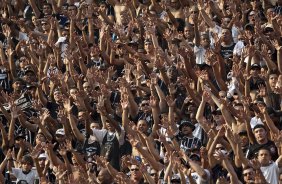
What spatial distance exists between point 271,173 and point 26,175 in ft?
11.9

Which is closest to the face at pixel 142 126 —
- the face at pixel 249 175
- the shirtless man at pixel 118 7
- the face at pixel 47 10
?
the face at pixel 249 175

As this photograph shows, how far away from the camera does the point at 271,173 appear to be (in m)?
14.0

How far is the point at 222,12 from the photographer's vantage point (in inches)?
739

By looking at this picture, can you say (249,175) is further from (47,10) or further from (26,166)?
(47,10)

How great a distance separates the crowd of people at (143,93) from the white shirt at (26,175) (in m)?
0.02

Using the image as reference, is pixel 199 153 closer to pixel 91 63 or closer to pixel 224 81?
pixel 224 81

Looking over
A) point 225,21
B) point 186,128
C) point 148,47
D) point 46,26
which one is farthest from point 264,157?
point 46,26

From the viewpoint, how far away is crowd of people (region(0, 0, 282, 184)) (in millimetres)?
14758

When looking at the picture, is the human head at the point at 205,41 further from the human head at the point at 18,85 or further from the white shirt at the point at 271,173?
the white shirt at the point at 271,173

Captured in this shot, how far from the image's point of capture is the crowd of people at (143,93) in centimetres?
1476

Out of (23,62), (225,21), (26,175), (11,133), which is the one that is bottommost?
(26,175)

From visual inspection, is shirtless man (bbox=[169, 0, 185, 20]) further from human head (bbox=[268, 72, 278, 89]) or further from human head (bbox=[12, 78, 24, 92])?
human head (bbox=[268, 72, 278, 89])

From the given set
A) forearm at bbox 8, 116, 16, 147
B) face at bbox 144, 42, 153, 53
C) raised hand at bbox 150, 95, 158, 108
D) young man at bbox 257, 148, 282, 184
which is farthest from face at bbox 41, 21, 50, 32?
young man at bbox 257, 148, 282, 184

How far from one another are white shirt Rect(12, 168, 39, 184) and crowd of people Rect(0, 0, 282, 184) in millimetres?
23
